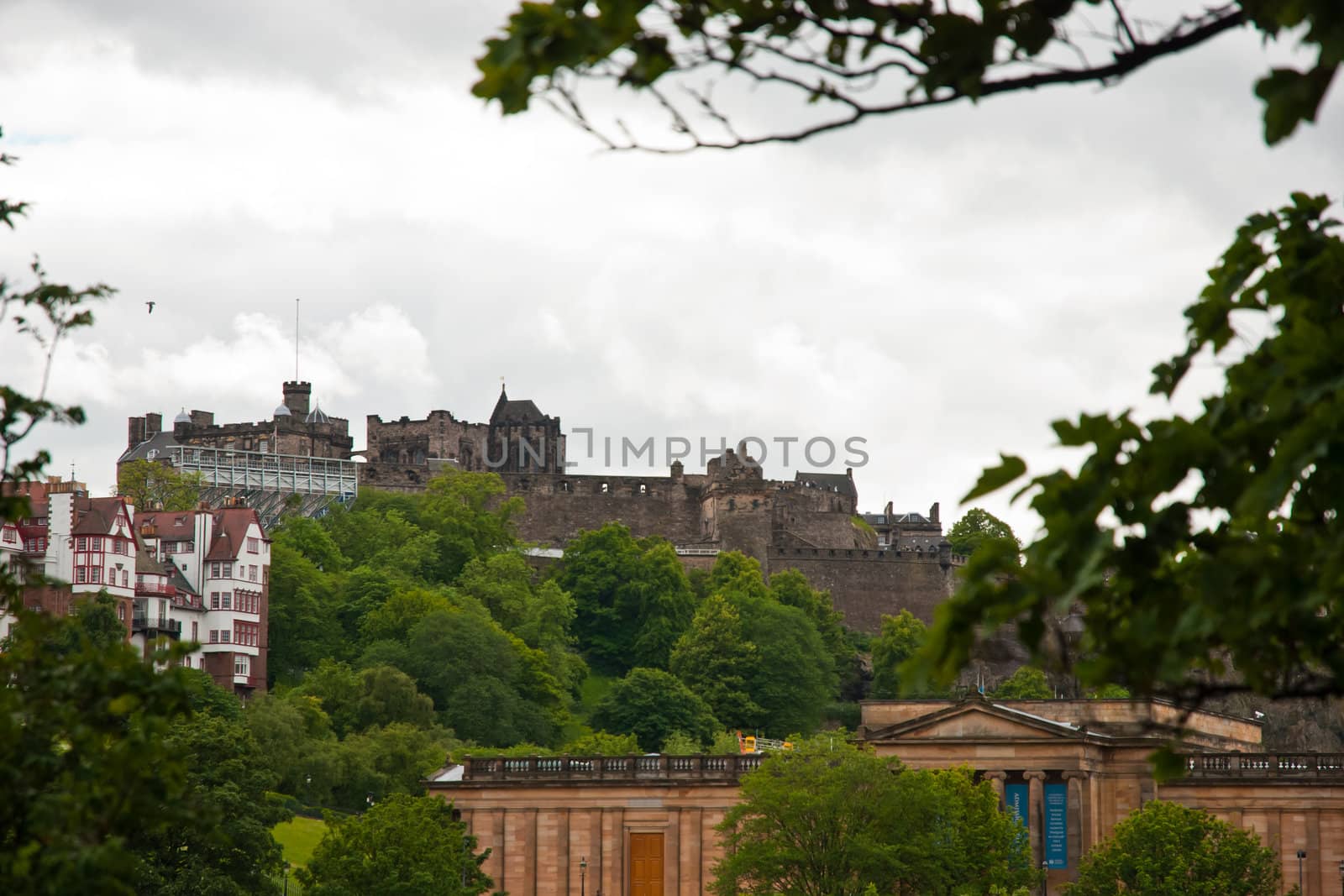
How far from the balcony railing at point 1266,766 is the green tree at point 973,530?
80.9 m

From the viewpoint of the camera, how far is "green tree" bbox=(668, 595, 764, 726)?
123 metres

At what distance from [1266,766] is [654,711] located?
45061 mm

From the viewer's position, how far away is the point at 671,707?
4579 inches

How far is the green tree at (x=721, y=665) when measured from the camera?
123 m

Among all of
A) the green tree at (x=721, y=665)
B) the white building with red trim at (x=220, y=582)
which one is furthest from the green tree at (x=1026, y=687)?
the white building with red trim at (x=220, y=582)

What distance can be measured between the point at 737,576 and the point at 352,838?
8117 centimetres

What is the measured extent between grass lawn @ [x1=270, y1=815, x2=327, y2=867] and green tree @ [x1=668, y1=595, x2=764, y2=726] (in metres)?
37.3

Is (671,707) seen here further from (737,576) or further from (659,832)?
(659,832)

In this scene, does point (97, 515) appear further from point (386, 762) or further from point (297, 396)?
point (297, 396)

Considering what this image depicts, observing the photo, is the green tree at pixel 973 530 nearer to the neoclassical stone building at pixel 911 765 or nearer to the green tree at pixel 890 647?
the green tree at pixel 890 647

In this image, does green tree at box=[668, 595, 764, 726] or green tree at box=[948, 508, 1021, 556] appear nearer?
green tree at box=[668, 595, 764, 726]

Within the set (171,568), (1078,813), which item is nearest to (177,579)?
(171,568)

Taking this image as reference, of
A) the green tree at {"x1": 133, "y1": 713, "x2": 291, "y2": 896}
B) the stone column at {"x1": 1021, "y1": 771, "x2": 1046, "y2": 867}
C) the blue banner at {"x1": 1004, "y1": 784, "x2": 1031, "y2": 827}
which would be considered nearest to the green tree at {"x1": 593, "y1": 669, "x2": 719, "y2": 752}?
the blue banner at {"x1": 1004, "y1": 784, "x2": 1031, "y2": 827}

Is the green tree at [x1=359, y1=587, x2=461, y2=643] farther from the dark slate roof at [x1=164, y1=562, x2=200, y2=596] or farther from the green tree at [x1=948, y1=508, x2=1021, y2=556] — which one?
the green tree at [x1=948, y1=508, x2=1021, y2=556]
